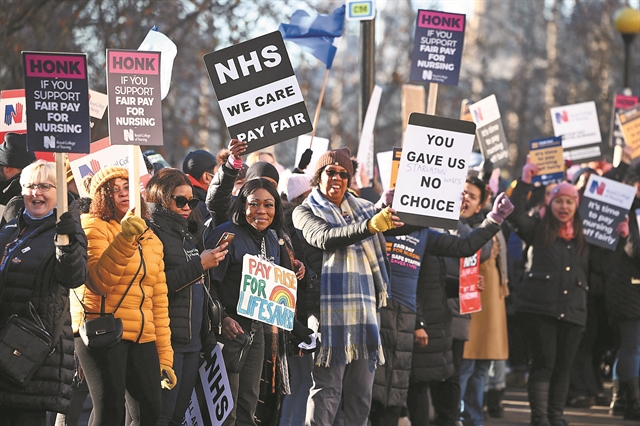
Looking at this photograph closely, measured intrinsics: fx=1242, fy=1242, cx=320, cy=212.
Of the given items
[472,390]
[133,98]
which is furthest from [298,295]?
[472,390]

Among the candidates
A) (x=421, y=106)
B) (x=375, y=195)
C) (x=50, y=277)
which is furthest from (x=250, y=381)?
(x=421, y=106)

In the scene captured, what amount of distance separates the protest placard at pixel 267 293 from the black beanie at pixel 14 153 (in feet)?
6.56

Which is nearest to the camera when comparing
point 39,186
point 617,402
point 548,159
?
point 39,186

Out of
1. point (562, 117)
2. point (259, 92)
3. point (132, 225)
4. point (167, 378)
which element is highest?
point (562, 117)

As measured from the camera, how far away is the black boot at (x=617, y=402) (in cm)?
1228

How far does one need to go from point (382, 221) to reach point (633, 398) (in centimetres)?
515

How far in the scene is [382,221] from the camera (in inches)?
306

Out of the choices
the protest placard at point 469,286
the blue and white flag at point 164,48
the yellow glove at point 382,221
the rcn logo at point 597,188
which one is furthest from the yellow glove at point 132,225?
the rcn logo at point 597,188

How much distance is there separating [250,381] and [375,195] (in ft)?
12.2

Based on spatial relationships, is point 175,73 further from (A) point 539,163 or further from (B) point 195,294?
(B) point 195,294

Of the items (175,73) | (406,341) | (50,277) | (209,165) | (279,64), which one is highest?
(175,73)

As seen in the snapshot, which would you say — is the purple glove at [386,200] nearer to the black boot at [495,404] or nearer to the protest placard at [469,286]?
the protest placard at [469,286]

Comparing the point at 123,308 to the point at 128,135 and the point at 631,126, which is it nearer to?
the point at 128,135

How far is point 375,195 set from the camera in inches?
445
